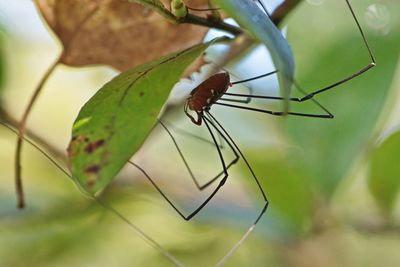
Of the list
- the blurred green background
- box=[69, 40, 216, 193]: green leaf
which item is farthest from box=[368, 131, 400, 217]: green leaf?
box=[69, 40, 216, 193]: green leaf

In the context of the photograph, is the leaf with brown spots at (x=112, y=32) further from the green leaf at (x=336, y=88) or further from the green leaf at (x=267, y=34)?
the green leaf at (x=336, y=88)

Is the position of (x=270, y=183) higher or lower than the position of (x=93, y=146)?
lower

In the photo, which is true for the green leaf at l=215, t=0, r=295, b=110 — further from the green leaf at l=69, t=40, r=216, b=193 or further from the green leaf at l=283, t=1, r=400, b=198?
the green leaf at l=283, t=1, r=400, b=198

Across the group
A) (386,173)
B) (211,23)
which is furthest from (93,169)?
(386,173)

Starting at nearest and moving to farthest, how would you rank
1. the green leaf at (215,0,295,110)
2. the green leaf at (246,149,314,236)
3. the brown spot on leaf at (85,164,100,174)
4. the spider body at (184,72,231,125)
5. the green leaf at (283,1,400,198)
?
1. the green leaf at (215,0,295,110)
2. the brown spot on leaf at (85,164,100,174)
3. the spider body at (184,72,231,125)
4. the green leaf at (283,1,400,198)
5. the green leaf at (246,149,314,236)

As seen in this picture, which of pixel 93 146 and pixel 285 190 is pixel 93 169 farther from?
pixel 285 190

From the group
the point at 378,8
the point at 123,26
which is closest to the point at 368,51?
the point at 378,8

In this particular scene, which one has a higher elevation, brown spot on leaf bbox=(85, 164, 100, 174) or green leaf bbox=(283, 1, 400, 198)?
brown spot on leaf bbox=(85, 164, 100, 174)
